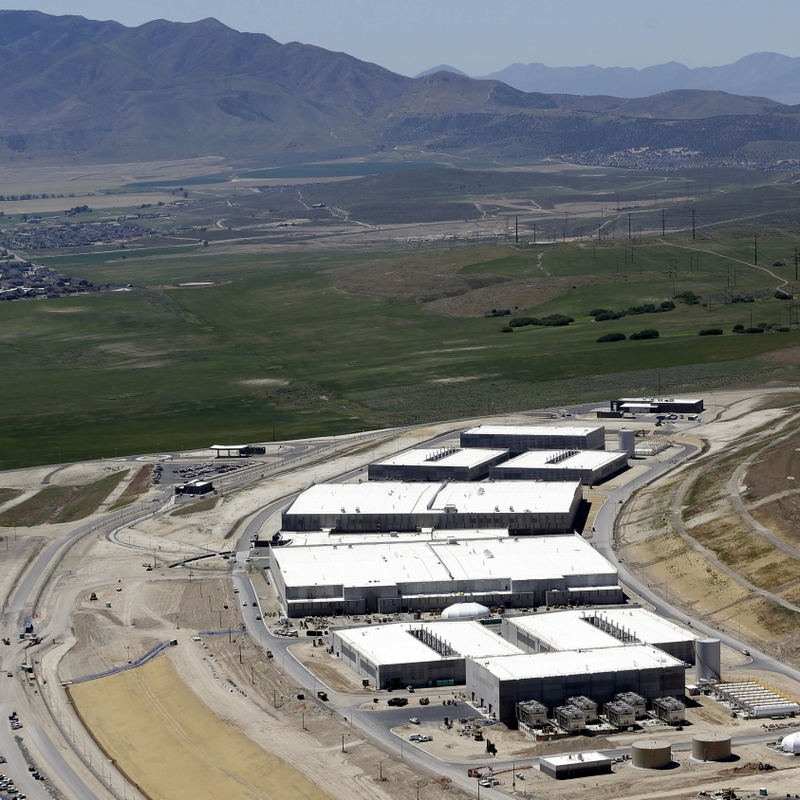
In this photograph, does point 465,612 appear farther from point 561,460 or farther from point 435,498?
point 561,460

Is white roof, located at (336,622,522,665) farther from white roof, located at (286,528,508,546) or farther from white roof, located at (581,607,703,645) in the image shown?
white roof, located at (286,528,508,546)

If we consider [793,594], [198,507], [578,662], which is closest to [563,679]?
[578,662]

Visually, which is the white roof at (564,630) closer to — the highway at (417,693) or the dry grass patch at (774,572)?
the highway at (417,693)

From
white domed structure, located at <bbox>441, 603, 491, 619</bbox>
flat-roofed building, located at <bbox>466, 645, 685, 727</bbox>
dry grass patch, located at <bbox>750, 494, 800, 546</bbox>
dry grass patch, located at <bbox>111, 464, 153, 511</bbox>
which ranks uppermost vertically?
dry grass patch, located at <bbox>750, 494, 800, 546</bbox>

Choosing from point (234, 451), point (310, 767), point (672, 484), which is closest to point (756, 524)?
point (672, 484)

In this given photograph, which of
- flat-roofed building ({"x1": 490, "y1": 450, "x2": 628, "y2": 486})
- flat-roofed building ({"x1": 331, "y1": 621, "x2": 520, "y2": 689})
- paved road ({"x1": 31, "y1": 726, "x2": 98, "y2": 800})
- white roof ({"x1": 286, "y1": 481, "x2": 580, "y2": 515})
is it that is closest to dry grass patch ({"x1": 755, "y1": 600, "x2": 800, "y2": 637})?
flat-roofed building ({"x1": 331, "y1": 621, "x2": 520, "y2": 689})

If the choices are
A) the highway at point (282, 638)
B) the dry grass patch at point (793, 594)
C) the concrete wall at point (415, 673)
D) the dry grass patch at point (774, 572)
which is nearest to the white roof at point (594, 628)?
the highway at point (282, 638)
